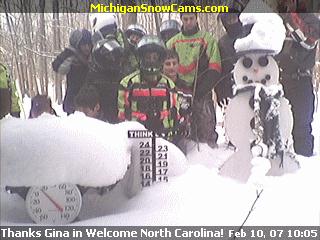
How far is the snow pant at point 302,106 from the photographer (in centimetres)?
143

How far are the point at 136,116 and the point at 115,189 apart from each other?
0.20 m

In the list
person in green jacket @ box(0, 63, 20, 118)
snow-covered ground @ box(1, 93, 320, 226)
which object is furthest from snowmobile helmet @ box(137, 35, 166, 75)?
person in green jacket @ box(0, 63, 20, 118)

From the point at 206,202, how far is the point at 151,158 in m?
0.19

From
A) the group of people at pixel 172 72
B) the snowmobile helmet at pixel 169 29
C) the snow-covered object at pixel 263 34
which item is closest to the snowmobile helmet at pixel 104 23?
the group of people at pixel 172 72

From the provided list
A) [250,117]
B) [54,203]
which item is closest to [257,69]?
[250,117]

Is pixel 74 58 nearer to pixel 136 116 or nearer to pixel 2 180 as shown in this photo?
pixel 136 116

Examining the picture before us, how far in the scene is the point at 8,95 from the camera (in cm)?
139

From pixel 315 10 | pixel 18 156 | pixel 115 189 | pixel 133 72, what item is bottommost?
pixel 115 189

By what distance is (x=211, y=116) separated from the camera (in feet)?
4.76

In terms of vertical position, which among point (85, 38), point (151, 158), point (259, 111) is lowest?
point (151, 158)

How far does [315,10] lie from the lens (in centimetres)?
138

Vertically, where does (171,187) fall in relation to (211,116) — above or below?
below

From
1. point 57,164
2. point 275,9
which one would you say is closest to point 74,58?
point 57,164

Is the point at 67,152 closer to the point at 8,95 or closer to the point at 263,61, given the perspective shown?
the point at 8,95
